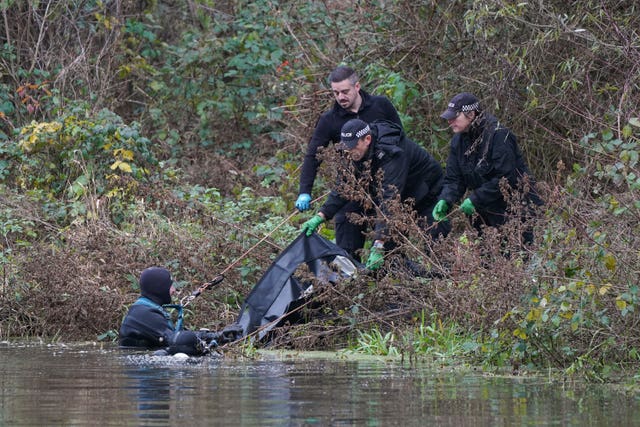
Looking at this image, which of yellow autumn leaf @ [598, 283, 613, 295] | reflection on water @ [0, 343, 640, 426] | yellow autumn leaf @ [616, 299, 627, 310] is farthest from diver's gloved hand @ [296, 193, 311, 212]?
yellow autumn leaf @ [616, 299, 627, 310]

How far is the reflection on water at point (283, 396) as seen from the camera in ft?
22.0

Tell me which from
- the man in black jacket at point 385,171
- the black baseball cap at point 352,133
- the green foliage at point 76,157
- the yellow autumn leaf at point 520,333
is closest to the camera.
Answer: the yellow autumn leaf at point 520,333

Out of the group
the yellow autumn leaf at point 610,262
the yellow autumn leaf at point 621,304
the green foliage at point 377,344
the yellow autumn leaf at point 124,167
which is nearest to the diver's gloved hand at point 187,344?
the green foliage at point 377,344

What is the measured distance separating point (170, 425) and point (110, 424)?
1.04ft

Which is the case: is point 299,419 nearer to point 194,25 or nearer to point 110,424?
point 110,424

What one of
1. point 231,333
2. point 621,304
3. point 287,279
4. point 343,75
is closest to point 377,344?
point 287,279

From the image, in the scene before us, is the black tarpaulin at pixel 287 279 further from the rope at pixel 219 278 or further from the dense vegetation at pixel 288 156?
the rope at pixel 219 278

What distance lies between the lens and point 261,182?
15742 millimetres

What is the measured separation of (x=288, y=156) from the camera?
53.4 ft

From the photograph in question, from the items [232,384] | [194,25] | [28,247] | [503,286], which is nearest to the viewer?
[232,384]

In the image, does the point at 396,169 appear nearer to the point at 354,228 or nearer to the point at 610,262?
the point at 354,228

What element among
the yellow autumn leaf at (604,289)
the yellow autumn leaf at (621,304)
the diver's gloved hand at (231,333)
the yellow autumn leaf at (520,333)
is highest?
the yellow autumn leaf at (604,289)

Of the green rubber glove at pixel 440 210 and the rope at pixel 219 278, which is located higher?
the green rubber glove at pixel 440 210

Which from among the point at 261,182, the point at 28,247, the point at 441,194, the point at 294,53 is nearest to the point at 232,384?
the point at 441,194
